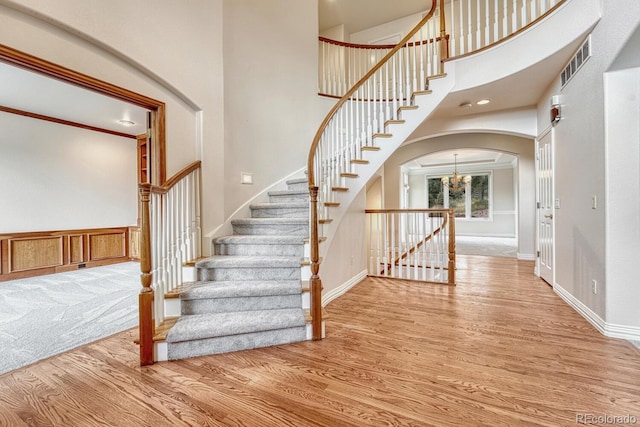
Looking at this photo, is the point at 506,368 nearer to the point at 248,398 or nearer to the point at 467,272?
the point at 248,398

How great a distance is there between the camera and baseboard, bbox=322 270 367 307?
316cm

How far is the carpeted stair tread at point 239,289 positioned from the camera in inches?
90.2

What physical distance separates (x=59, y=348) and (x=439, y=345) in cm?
304

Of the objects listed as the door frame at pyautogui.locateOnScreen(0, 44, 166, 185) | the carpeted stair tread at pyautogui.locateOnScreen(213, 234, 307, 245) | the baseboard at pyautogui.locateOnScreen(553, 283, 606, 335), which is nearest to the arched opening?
the baseboard at pyautogui.locateOnScreen(553, 283, 606, 335)

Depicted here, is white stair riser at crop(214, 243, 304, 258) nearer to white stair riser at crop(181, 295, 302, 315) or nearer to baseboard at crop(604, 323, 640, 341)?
white stair riser at crop(181, 295, 302, 315)

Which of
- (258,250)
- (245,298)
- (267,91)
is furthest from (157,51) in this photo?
(245,298)

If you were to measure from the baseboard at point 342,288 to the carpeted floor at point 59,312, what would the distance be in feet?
6.46

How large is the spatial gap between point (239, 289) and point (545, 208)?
4.16 meters

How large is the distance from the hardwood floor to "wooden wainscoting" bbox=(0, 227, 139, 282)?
3589 millimetres

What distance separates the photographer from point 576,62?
9.05 ft

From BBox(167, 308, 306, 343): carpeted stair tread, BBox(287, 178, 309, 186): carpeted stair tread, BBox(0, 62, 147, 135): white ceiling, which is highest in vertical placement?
BBox(0, 62, 147, 135): white ceiling

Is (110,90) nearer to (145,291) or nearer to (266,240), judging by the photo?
(145,291)

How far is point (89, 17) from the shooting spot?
212 cm

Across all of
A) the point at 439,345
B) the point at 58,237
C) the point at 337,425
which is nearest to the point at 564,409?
the point at 439,345
